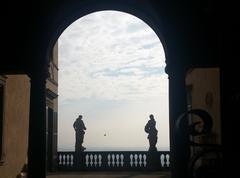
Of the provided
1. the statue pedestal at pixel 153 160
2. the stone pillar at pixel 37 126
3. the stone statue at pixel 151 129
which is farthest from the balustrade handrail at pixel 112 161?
the stone pillar at pixel 37 126

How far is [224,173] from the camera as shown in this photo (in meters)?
2.08

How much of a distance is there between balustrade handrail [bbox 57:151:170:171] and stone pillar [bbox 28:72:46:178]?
11.2 meters

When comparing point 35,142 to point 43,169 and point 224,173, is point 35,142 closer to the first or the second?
point 43,169

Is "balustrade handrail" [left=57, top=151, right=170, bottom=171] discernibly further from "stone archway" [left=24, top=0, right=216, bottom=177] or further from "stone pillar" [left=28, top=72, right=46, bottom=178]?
"stone pillar" [left=28, top=72, right=46, bottom=178]

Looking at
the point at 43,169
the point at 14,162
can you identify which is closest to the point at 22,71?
the point at 43,169

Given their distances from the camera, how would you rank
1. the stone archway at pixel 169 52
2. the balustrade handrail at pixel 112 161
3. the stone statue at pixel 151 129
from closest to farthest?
the stone archway at pixel 169 52, the balustrade handrail at pixel 112 161, the stone statue at pixel 151 129

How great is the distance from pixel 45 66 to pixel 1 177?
456 centimetres

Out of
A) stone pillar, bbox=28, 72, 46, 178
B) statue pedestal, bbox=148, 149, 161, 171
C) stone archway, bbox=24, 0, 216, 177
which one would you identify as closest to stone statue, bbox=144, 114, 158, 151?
statue pedestal, bbox=148, 149, 161, 171

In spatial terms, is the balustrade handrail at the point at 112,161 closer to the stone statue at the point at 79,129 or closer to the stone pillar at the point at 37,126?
the stone statue at the point at 79,129

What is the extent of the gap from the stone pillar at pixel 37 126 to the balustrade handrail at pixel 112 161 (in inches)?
440

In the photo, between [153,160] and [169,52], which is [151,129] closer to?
[153,160]

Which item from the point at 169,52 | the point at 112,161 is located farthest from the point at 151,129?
the point at 169,52

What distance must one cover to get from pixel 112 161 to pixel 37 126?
11.7 metres

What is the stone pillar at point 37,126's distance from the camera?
8.72 m
